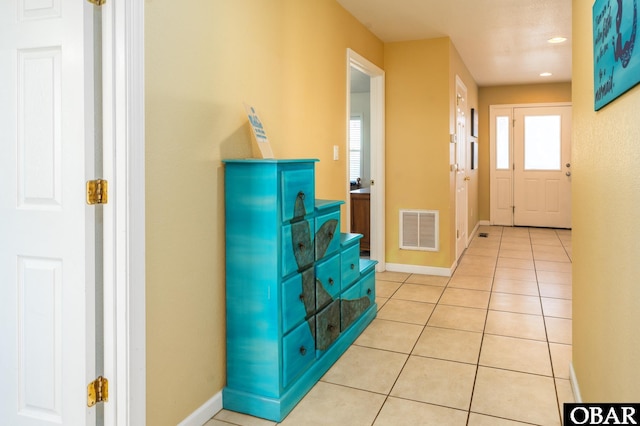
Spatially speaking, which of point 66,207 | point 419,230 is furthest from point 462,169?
point 66,207

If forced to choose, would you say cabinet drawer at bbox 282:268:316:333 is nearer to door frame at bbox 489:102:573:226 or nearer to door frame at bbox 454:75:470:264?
door frame at bbox 454:75:470:264

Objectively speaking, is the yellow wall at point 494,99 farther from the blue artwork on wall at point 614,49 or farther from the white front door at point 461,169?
the blue artwork on wall at point 614,49

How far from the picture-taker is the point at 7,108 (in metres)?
1.81

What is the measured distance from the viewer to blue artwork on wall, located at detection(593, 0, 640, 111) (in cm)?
120

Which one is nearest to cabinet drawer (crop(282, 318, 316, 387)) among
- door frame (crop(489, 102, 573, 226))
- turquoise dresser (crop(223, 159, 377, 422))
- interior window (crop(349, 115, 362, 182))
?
turquoise dresser (crop(223, 159, 377, 422))

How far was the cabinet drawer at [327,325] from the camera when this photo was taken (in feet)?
8.78

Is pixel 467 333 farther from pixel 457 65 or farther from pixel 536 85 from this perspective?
pixel 536 85

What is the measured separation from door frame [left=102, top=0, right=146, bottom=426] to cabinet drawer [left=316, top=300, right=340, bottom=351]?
1.10 metres

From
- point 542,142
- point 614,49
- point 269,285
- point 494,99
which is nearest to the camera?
point 614,49

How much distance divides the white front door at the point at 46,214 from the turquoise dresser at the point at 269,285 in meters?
0.72

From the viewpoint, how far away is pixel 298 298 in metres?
2.43

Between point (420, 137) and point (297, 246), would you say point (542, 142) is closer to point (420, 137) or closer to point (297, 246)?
point (420, 137)

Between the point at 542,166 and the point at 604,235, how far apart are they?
745 cm

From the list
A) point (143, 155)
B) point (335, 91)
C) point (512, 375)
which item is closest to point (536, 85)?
point (335, 91)
